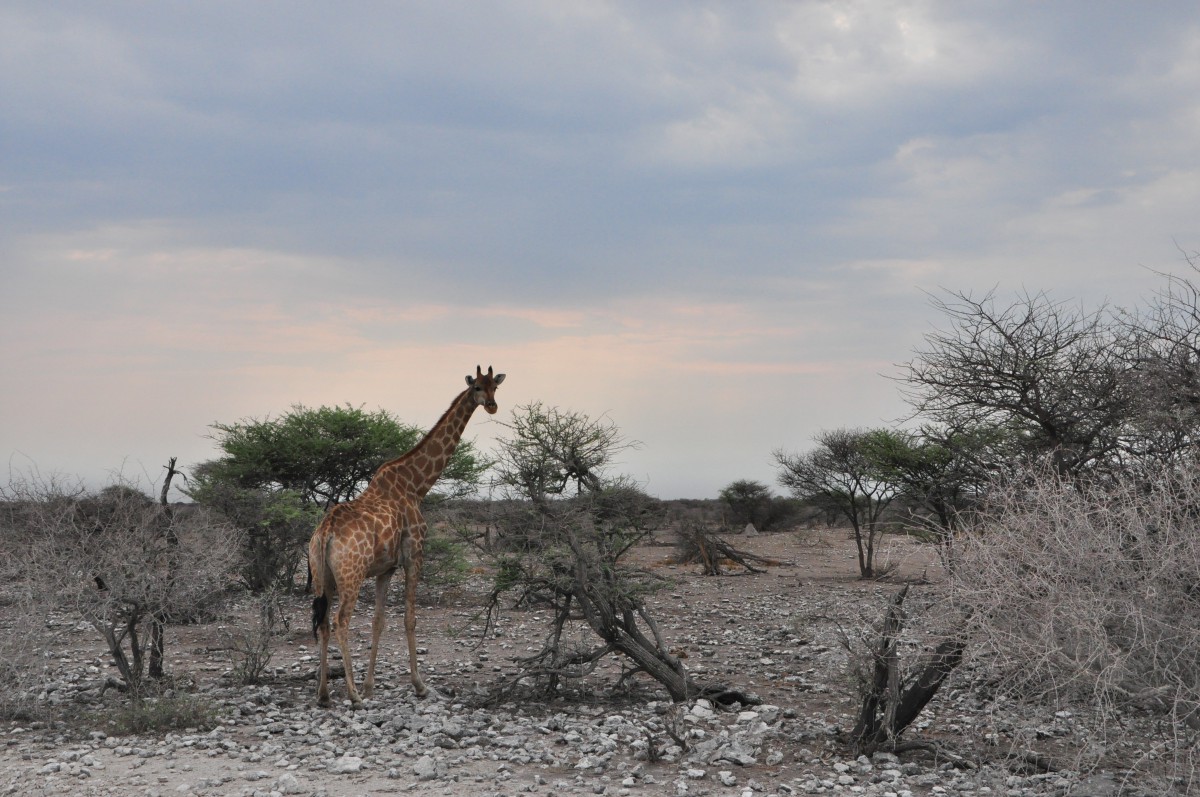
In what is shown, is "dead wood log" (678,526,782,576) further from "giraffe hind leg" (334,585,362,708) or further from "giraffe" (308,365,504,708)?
"giraffe hind leg" (334,585,362,708)

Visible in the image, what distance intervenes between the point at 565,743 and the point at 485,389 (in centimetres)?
474

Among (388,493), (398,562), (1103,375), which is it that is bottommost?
(398,562)

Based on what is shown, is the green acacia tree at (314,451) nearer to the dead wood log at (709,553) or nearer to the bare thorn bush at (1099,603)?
the dead wood log at (709,553)

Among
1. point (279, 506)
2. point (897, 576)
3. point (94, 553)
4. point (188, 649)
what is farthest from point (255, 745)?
point (897, 576)

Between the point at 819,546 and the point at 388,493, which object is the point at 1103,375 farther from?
the point at 819,546

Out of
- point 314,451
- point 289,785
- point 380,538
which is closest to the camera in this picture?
point 289,785

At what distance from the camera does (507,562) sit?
1121 cm

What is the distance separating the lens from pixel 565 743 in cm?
954

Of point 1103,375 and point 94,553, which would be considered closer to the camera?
point 94,553

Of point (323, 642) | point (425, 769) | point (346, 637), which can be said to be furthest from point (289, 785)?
point (346, 637)

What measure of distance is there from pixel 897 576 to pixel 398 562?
635 inches

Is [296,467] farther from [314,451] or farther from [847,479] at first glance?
[847,479]

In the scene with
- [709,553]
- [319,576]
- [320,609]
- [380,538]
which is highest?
[380,538]

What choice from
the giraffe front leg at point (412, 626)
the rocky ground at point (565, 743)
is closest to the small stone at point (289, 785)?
the rocky ground at point (565, 743)
